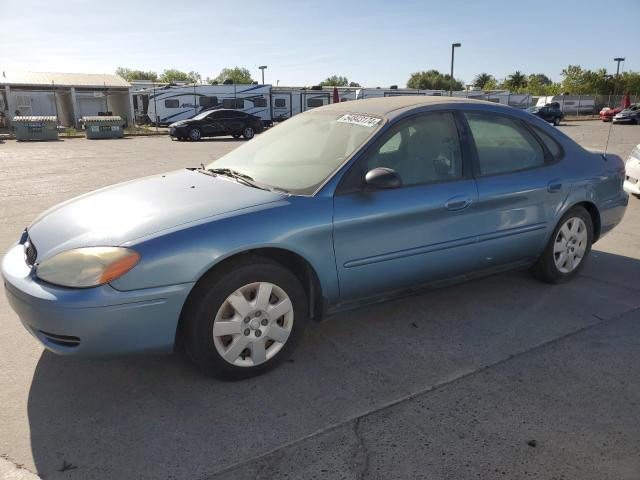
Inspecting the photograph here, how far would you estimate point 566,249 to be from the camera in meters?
4.25

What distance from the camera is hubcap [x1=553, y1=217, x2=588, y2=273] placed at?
4.18m

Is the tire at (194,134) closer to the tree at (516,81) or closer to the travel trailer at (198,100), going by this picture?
the travel trailer at (198,100)

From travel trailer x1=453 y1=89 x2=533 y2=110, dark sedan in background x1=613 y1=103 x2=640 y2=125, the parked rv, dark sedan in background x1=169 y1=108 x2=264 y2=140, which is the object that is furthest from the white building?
dark sedan in background x1=613 y1=103 x2=640 y2=125

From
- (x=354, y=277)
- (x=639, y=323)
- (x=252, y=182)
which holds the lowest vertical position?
(x=639, y=323)

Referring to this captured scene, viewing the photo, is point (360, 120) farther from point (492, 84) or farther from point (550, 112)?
point (492, 84)

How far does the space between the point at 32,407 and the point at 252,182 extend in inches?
68.0

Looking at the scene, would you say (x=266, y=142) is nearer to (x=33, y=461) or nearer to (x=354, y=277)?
(x=354, y=277)

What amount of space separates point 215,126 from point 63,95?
1957cm

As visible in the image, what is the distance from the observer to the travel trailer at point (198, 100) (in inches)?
1266

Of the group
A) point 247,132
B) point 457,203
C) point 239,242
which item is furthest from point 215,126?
point 239,242

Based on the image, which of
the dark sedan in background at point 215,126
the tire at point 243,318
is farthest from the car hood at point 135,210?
the dark sedan in background at point 215,126

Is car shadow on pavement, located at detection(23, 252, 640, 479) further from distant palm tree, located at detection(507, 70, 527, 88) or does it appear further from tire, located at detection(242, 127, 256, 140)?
distant palm tree, located at detection(507, 70, 527, 88)

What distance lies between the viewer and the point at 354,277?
10.1 ft

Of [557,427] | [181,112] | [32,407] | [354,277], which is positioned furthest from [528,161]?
[181,112]
